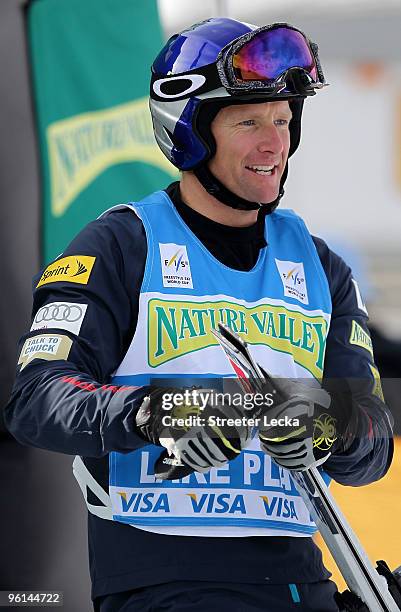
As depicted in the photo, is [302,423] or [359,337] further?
[359,337]

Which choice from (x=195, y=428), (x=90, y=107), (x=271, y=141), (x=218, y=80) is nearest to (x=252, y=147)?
(x=271, y=141)

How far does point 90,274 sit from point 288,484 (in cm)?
55

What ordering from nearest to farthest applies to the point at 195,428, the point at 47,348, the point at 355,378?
the point at 195,428, the point at 47,348, the point at 355,378

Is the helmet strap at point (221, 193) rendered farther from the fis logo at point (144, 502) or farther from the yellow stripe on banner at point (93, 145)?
the yellow stripe on banner at point (93, 145)

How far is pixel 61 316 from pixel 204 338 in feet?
0.91

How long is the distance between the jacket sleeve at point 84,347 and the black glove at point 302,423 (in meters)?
0.22

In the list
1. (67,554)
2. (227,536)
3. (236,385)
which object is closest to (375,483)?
(227,536)

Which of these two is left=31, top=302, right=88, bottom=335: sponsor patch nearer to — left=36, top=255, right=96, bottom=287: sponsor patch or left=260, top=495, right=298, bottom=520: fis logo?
left=36, top=255, right=96, bottom=287: sponsor patch

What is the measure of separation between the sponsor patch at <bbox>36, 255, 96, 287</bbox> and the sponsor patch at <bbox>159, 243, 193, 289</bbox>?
142mm

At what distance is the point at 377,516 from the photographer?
2088 mm

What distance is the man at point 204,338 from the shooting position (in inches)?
82.0

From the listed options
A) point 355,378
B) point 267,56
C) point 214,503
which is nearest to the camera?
point 214,503

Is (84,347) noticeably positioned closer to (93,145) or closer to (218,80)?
(218,80)

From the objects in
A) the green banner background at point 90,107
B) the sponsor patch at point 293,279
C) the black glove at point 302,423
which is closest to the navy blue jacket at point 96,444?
the sponsor patch at point 293,279
